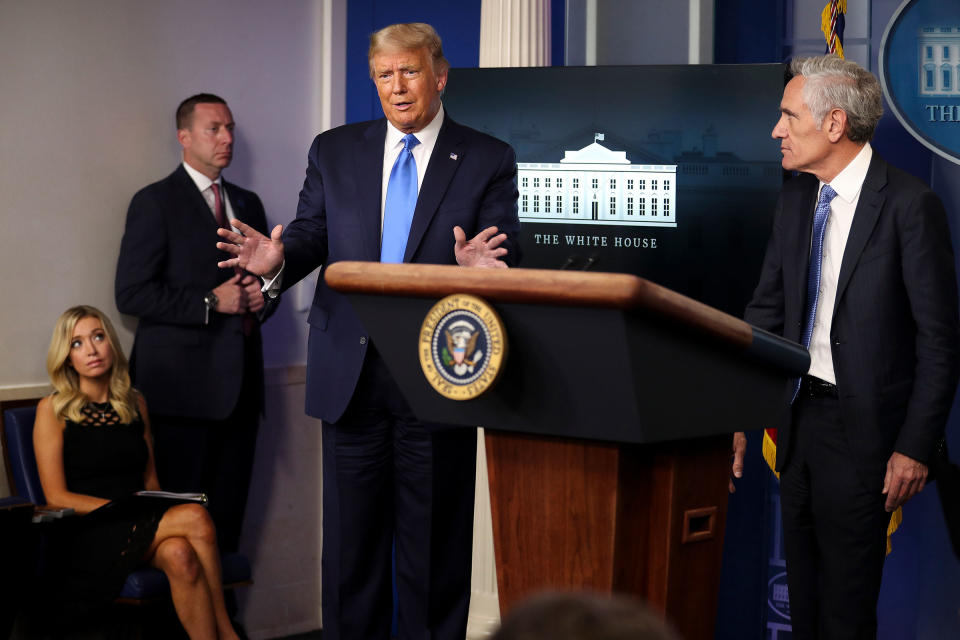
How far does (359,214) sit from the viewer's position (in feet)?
7.99

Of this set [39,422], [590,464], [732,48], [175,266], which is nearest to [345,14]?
[175,266]

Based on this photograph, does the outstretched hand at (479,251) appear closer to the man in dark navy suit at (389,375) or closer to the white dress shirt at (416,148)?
the man in dark navy suit at (389,375)

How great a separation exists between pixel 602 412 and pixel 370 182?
118cm

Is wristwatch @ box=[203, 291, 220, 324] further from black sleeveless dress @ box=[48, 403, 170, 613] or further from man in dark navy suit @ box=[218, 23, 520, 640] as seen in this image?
man in dark navy suit @ box=[218, 23, 520, 640]

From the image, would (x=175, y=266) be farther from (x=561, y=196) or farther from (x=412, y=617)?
(x=412, y=617)

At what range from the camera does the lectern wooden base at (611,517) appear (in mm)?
1535

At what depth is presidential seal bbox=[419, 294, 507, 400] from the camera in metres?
1.43

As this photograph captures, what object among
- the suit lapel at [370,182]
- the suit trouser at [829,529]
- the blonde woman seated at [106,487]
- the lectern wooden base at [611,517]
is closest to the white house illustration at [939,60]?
the suit trouser at [829,529]

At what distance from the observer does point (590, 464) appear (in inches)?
60.7

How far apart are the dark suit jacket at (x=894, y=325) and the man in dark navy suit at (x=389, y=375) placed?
841mm

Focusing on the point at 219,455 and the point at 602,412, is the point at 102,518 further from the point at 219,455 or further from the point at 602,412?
the point at 602,412

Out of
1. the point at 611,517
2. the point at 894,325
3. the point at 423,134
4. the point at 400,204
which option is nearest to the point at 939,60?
the point at 894,325

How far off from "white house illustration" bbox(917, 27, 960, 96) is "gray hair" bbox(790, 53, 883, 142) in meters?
0.84

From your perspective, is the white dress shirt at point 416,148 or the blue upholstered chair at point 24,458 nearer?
the white dress shirt at point 416,148
